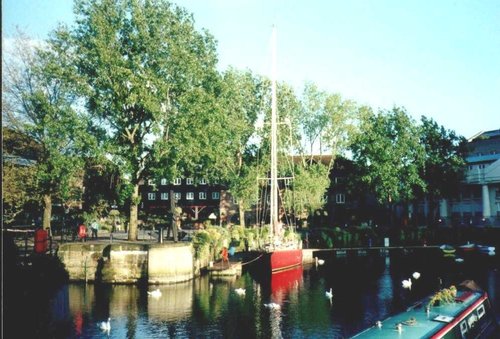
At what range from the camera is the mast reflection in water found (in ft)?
81.6

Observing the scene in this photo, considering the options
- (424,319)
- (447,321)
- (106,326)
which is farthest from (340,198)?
(447,321)

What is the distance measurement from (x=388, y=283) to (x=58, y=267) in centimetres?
2631

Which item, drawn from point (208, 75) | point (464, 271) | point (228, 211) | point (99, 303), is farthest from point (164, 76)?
point (228, 211)

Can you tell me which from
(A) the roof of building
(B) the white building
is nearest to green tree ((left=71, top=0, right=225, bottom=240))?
(B) the white building

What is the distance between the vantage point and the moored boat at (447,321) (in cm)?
1758

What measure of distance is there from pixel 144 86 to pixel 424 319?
2826 centimetres

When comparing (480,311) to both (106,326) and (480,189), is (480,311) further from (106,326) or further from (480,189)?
(480,189)

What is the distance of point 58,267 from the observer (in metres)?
36.4

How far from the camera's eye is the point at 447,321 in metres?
18.7

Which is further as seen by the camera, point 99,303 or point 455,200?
point 455,200

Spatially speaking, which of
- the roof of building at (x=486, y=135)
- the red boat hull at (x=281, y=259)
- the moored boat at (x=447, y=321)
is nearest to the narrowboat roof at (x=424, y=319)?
the moored boat at (x=447, y=321)

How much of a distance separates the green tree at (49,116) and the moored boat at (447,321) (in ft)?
91.8

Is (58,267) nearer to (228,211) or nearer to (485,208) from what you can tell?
(228,211)

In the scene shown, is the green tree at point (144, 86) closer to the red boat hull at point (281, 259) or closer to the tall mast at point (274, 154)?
the tall mast at point (274, 154)
